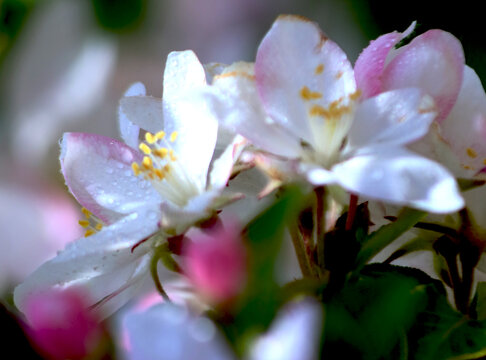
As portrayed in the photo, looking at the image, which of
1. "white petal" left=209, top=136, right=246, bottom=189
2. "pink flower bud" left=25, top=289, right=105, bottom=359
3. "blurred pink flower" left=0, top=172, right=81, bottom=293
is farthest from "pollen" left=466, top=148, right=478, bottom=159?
"blurred pink flower" left=0, top=172, right=81, bottom=293

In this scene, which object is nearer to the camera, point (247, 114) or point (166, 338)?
point (166, 338)

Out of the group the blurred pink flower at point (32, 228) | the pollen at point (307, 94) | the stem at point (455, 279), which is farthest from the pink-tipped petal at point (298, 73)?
the blurred pink flower at point (32, 228)

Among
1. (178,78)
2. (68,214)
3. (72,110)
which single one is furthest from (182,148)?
(72,110)

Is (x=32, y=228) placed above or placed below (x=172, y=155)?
below

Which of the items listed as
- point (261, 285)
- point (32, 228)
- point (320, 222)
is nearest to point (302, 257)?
point (320, 222)

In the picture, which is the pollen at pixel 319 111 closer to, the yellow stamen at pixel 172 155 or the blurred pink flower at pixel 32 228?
the yellow stamen at pixel 172 155

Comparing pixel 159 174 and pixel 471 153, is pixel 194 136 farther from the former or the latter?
pixel 471 153

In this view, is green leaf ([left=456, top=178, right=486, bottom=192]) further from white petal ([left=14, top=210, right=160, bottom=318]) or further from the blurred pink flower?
the blurred pink flower

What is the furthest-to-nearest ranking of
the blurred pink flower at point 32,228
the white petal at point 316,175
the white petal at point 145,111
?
1. the blurred pink flower at point 32,228
2. the white petal at point 145,111
3. the white petal at point 316,175
